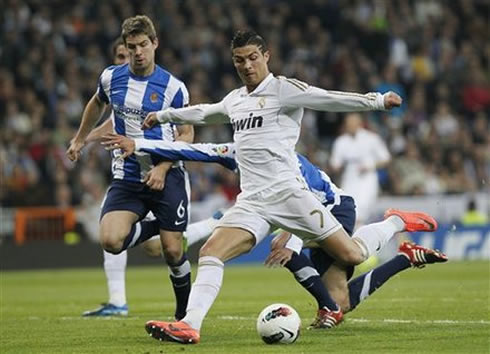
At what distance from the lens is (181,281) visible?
10.5m

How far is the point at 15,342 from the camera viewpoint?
903 centimetres

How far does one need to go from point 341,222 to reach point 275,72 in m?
14.9

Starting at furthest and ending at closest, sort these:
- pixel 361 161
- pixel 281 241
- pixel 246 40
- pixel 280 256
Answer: pixel 361 161 → pixel 281 241 → pixel 280 256 → pixel 246 40

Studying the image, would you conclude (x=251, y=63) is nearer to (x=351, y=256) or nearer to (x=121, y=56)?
(x=351, y=256)

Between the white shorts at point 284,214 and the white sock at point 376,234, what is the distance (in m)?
0.60

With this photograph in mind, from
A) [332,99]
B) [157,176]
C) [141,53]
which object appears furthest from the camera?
[141,53]

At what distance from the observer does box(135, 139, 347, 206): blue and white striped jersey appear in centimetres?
955

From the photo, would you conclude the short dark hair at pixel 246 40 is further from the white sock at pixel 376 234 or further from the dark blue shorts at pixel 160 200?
the dark blue shorts at pixel 160 200

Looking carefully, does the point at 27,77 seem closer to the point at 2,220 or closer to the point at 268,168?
the point at 2,220

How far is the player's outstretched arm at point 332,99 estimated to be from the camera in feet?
27.8

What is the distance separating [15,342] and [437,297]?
5.35 meters

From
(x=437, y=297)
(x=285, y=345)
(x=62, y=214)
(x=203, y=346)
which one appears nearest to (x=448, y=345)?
(x=285, y=345)

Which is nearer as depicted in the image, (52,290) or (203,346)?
(203,346)

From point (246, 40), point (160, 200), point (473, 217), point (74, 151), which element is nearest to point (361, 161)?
point (473, 217)
